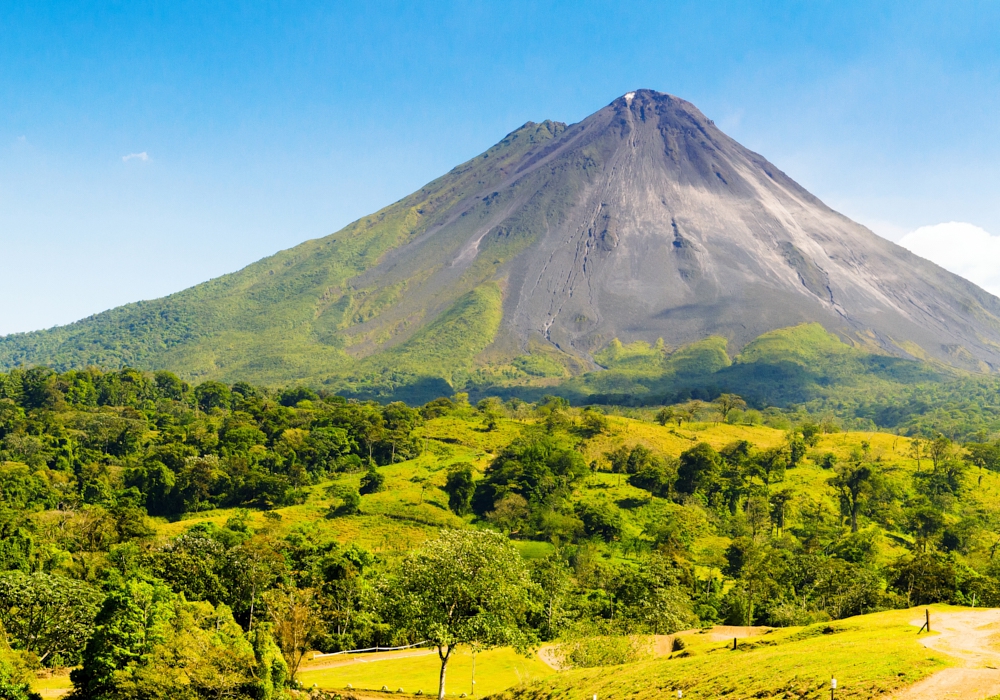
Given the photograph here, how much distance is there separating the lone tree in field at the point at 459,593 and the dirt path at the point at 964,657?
1584 cm

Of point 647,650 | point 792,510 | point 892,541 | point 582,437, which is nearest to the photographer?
point 647,650

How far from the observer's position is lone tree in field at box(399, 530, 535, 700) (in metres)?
34.3

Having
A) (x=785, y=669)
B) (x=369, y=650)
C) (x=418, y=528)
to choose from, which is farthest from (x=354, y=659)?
(x=418, y=528)

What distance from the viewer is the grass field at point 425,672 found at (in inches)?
1647

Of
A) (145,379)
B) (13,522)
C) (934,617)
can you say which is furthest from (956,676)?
(145,379)

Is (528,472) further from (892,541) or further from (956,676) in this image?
(956,676)

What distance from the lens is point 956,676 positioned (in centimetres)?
2564

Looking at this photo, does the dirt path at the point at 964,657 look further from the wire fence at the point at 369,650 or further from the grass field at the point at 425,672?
the wire fence at the point at 369,650

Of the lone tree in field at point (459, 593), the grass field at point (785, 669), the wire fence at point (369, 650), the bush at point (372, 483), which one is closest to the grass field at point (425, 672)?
the wire fence at point (369, 650)

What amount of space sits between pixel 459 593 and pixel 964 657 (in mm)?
18677

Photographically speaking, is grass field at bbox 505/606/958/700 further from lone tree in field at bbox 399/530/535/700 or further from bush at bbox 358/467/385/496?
bush at bbox 358/467/385/496

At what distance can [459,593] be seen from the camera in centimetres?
3422

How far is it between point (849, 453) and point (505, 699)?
311 ft

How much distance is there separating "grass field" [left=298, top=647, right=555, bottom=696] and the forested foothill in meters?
1.88
